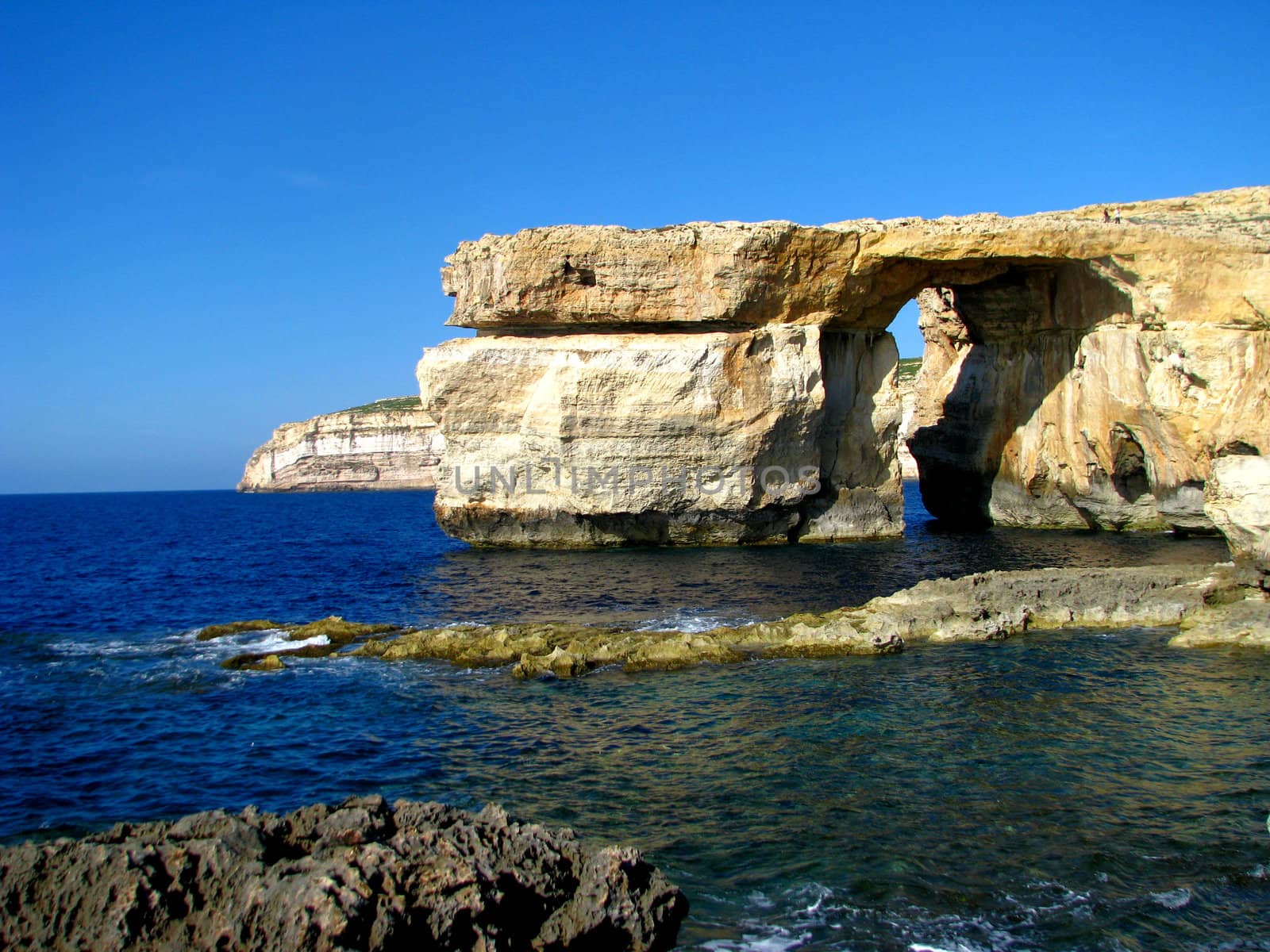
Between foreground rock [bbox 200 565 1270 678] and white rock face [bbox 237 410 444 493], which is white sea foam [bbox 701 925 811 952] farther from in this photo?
white rock face [bbox 237 410 444 493]

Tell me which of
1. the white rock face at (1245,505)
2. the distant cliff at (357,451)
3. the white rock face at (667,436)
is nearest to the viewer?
the white rock face at (1245,505)

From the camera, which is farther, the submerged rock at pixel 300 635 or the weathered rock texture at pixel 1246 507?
the weathered rock texture at pixel 1246 507

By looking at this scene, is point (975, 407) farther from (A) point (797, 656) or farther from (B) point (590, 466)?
(A) point (797, 656)

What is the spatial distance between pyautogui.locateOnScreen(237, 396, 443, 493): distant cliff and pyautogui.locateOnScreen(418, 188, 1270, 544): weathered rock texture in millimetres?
70267

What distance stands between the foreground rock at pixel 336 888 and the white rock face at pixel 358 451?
95467mm

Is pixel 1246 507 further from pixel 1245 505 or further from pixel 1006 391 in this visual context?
pixel 1006 391

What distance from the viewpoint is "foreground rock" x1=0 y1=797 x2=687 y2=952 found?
5684 millimetres

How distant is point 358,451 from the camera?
106750 mm

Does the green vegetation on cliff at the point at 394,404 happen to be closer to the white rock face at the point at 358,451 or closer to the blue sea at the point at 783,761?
the white rock face at the point at 358,451

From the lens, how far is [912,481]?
104 metres

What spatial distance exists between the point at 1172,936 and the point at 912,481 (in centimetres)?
10041

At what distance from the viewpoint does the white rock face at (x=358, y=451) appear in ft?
343

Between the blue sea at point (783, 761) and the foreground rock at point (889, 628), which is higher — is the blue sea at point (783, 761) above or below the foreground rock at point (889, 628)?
below

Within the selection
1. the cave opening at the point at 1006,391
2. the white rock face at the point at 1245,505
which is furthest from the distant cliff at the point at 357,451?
the white rock face at the point at 1245,505
